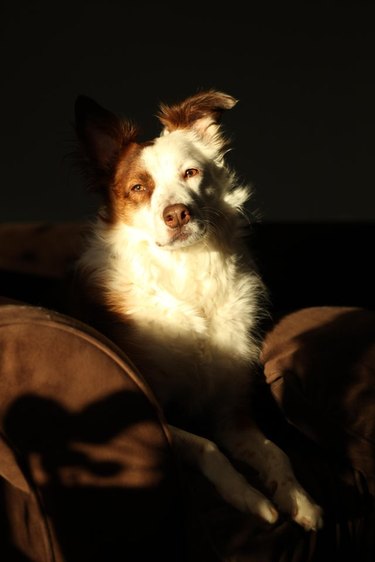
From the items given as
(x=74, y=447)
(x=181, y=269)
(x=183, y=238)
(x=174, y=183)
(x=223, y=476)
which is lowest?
(x=223, y=476)

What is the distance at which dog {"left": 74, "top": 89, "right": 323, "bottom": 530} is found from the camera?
1.90m

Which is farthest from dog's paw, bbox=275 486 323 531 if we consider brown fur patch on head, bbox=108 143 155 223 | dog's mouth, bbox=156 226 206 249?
brown fur patch on head, bbox=108 143 155 223

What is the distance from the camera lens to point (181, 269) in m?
2.07

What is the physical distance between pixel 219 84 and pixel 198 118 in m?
1.95

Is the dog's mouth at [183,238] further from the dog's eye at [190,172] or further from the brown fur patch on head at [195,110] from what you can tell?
the brown fur patch on head at [195,110]

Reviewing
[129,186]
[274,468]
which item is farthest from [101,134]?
[274,468]

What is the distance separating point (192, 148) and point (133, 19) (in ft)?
6.70

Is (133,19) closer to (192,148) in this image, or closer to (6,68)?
(6,68)

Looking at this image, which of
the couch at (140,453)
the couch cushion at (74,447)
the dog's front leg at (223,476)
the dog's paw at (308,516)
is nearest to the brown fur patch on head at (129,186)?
the couch at (140,453)

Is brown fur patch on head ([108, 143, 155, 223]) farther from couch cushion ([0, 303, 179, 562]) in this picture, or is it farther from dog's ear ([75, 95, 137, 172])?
couch cushion ([0, 303, 179, 562])

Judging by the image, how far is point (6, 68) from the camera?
376 centimetres

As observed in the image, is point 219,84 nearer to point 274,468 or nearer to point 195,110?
point 195,110

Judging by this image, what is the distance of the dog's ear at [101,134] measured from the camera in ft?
6.85

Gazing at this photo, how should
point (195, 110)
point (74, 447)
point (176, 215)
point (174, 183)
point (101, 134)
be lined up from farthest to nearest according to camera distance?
1. point (195, 110)
2. point (101, 134)
3. point (174, 183)
4. point (176, 215)
5. point (74, 447)
